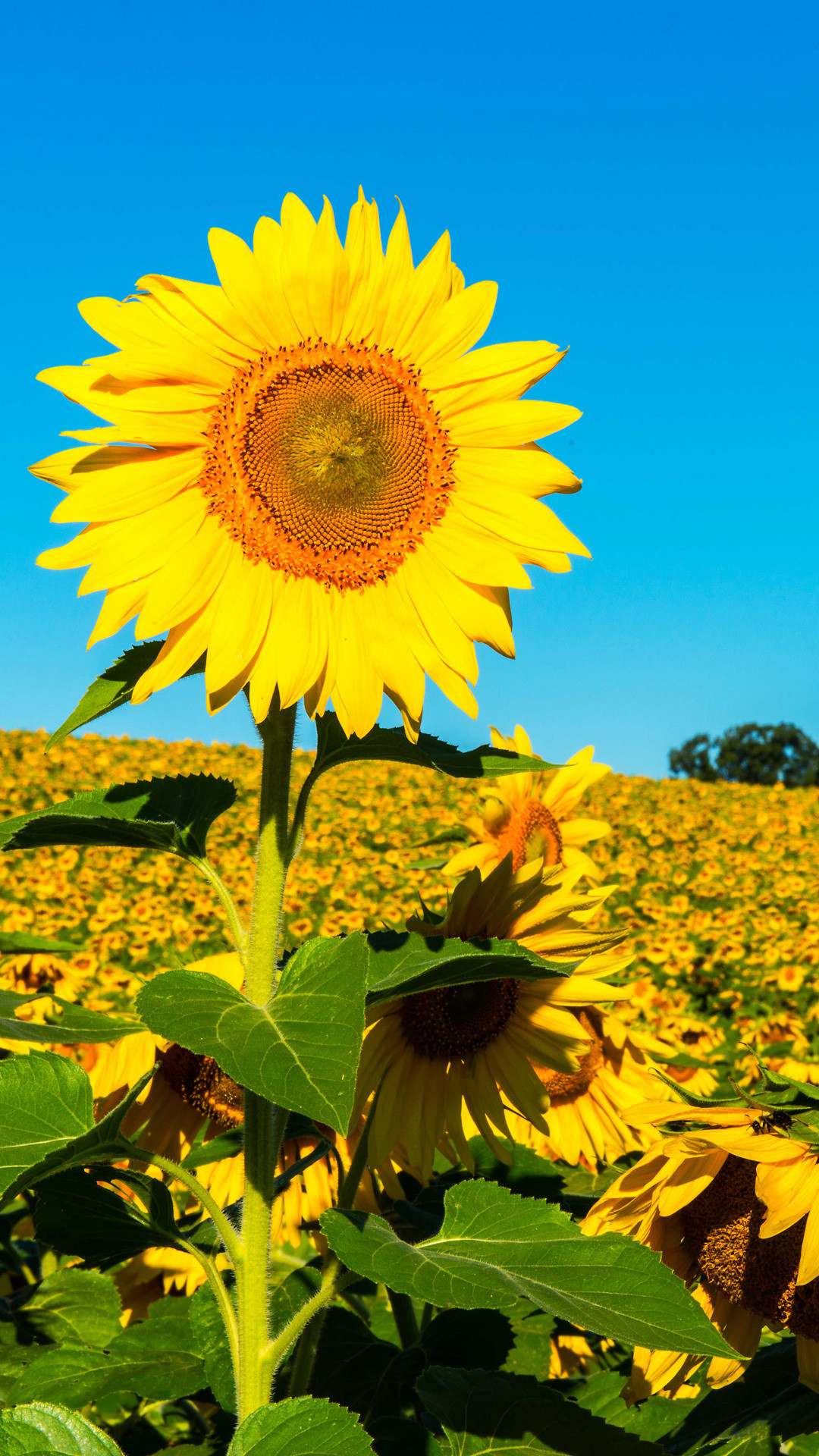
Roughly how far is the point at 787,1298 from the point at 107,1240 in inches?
40.5

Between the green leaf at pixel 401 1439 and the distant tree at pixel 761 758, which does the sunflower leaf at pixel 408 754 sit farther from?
the distant tree at pixel 761 758

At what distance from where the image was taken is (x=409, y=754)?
1.76 metres

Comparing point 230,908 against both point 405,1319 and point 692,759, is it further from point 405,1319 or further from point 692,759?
point 692,759

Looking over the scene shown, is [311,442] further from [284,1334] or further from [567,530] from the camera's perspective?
[284,1334]

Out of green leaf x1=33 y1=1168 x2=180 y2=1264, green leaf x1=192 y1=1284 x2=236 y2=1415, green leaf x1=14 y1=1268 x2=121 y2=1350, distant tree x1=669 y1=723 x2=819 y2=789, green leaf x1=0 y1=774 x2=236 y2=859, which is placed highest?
distant tree x1=669 y1=723 x2=819 y2=789

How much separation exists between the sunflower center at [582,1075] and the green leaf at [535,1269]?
3.51ft

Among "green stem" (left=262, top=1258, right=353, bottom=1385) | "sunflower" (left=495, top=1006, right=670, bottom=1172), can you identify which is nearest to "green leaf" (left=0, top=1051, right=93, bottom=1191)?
"green stem" (left=262, top=1258, right=353, bottom=1385)

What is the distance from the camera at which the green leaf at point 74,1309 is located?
2307mm

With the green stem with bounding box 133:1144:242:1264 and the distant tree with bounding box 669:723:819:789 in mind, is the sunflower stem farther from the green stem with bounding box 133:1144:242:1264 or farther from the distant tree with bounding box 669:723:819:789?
the distant tree with bounding box 669:723:819:789

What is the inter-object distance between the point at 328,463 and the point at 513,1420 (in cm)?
140

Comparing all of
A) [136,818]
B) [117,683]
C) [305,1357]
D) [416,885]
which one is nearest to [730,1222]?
[305,1357]

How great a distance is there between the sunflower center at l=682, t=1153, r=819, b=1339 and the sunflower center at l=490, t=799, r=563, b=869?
1.14 metres

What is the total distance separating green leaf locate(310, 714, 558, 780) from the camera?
1723 mm

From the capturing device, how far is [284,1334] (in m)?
1.55
